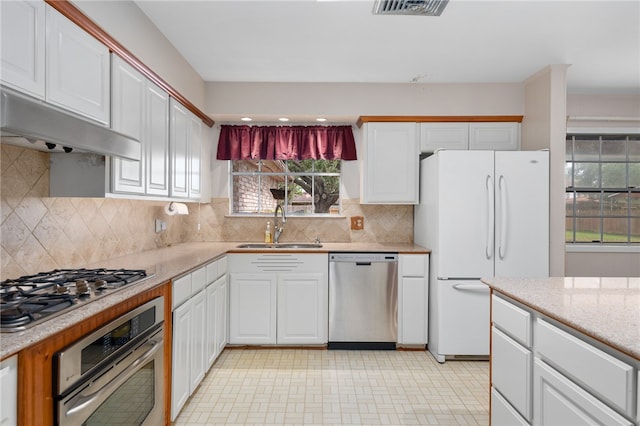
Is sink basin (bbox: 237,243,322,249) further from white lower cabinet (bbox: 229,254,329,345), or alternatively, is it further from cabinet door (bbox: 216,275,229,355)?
cabinet door (bbox: 216,275,229,355)

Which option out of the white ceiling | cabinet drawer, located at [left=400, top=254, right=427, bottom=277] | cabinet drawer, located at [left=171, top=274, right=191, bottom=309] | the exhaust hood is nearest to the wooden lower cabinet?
the exhaust hood

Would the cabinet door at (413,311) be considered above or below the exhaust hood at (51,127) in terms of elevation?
below

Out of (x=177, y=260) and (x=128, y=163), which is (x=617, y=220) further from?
(x=128, y=163)

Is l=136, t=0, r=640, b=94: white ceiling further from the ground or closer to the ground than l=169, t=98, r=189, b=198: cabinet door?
further from the ground

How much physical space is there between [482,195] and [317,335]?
76.7 inches

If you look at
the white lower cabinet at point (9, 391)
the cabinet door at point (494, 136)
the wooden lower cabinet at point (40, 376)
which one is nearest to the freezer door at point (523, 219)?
the cabinet door at point (494, 136)

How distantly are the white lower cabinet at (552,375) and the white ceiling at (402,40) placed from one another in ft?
6.35

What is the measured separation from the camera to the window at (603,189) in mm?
4418

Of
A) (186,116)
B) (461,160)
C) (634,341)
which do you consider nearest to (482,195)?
(461,160)

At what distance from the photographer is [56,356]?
1275mm

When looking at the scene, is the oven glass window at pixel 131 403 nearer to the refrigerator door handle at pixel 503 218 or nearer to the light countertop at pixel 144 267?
the light countertop at pixel 144 267

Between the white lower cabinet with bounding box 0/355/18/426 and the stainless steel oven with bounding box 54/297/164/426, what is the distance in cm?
13

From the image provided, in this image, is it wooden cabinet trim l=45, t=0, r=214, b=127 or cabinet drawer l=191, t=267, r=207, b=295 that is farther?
cabinet drawer l=191, t=267, r=207, b=295

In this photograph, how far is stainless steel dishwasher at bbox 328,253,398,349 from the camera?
12.2 feet
